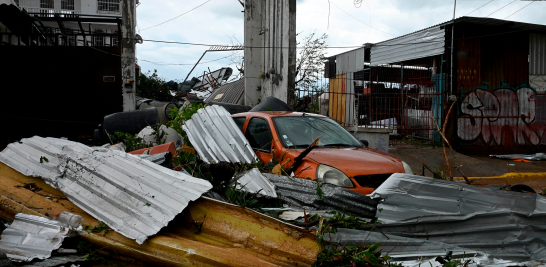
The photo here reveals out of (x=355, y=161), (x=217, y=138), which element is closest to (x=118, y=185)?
(x=217, y=138)

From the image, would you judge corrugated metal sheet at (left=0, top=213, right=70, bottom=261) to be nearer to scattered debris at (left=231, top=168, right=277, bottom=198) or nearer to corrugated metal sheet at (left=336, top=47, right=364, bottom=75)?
scattered debris at (left=231, top=168, right=277, bottom=198)

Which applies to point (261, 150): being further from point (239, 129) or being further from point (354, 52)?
point (354, 52)

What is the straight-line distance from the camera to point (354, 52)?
52.9 ft

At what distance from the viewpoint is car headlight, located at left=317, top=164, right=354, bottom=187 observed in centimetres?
436

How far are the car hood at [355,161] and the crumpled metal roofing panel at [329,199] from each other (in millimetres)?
574

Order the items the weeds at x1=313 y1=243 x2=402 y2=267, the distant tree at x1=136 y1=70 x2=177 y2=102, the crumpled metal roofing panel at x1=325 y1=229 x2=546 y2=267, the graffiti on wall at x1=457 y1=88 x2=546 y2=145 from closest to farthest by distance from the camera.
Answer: the weeds at x1=313 y1=243 x2=402 y2=267 → the crumpled metal roofing panel at x1=325 y1=229 x2=546 y2=267 → the graffiti on wall at x1=457 y1=88 x2=546 y2=145 → the distant tree at x1=136 y1=70 x2=177 y2=102

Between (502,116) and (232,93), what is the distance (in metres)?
8.90

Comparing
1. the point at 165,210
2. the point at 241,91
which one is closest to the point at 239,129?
the point at 165,210

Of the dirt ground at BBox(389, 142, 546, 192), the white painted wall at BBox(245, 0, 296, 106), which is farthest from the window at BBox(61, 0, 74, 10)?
the dirt ground at BBox(389, 142, 546, 192)

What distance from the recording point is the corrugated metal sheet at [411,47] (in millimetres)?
12199

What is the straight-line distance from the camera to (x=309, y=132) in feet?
18.2

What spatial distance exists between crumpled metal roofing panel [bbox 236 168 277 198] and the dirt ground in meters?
5.64

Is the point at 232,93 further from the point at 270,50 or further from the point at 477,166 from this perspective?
the point at 477,166

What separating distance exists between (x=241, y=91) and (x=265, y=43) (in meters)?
2.07
